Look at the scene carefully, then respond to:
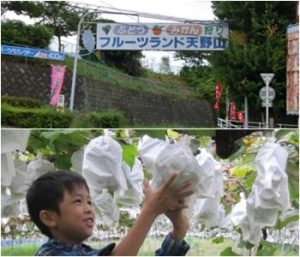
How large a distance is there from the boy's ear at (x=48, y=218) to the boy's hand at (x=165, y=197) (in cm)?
9

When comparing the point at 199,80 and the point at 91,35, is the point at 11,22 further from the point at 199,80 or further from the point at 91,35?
the point at 199,80

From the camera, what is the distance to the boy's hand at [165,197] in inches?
11.6

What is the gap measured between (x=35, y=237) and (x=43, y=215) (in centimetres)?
19

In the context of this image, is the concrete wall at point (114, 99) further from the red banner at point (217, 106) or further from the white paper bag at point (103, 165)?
the white paper bag at point (103, 165)

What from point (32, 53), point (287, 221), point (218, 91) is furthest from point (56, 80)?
point (287, 221)

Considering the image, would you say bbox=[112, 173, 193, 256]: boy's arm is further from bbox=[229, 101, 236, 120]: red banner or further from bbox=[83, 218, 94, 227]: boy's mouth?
bbox=[229, 101, 236, 120]: red banner

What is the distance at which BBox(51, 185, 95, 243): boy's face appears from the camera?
0.36 meters

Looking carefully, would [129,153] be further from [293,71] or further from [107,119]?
[293,71]

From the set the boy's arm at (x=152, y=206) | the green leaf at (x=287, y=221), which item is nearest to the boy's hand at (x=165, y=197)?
the boy's arm at (x=152, y=206)

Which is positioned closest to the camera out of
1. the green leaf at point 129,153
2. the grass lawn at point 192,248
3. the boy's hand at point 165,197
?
the boy's hand at point 165,197

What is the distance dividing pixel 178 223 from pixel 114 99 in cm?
28

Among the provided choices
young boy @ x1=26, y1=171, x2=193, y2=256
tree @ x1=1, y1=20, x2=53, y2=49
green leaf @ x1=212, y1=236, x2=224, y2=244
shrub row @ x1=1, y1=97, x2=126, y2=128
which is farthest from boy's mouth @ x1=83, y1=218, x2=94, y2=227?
green leaf @ x1=212, y1=236, x2=224, y2=244

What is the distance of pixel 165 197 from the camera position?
0.30m

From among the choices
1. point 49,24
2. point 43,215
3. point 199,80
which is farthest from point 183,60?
point 43,215
